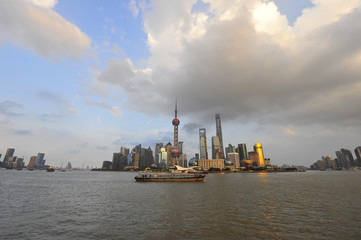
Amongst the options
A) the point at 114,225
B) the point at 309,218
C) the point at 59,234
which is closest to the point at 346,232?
the point at 309,218

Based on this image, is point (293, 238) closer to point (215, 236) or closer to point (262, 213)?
point (215, 236)

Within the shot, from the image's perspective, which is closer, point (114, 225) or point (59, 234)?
point (59, 234)

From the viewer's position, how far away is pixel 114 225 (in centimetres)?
2477

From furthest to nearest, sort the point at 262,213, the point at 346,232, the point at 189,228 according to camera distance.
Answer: the point at 262,213, the point at 189,228, the point at 346,232

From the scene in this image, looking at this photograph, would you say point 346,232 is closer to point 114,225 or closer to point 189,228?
point 189,228

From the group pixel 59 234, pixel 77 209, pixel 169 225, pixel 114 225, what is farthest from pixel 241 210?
pixel 77 209

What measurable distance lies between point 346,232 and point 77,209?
1697 inches

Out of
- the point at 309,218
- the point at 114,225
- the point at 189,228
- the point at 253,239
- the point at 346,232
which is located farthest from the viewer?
the point at 309,218

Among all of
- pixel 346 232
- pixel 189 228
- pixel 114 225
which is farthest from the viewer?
pixel 114 225

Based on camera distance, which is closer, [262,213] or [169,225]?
[169,225]

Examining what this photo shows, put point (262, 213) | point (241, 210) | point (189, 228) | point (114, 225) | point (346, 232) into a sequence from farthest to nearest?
→ point (241, 210) < point (262, 213) < point (114, 225) < point (189, 228) < point (346, 232)

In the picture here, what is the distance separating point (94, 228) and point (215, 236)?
53.0 feet

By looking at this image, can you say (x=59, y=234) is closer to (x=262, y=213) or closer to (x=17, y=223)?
(x=17, y=223)

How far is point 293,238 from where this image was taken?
19.8 metres
